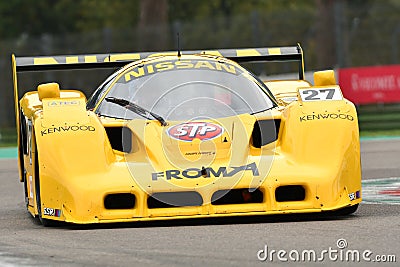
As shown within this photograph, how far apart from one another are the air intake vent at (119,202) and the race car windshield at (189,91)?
0.87 m

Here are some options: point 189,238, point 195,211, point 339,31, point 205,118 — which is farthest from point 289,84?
point 339,31

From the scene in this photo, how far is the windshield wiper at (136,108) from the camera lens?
793 cm

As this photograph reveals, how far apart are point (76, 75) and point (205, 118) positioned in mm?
20682

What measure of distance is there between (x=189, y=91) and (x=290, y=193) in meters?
1.36

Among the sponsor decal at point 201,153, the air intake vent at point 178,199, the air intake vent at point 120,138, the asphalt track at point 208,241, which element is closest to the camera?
the asphalt track at point 208,241

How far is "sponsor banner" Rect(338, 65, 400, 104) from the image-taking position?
839 inches

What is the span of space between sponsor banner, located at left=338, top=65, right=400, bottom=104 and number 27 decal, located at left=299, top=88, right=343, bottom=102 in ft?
43.6

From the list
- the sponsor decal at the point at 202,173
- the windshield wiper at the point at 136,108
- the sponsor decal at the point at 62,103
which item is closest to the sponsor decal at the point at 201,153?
the sponsor decal at the point at 202,173

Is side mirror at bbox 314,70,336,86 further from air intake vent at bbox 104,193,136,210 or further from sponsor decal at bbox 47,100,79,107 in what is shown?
air intake vent at bbox 104,193,136,210

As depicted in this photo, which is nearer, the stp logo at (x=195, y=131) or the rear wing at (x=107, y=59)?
the stp logo at (x=195, y=131)

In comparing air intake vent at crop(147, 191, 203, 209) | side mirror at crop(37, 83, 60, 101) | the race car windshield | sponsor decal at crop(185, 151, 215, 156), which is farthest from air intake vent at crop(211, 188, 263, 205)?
side mirror at crop(37, 83, 60, 101)

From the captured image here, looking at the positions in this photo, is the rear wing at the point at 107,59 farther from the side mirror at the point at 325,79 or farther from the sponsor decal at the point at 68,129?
the sponsor decal at the point at 68,129

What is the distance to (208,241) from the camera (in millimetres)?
6410

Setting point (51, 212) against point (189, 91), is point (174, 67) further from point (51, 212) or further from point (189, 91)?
point (51, 212)
